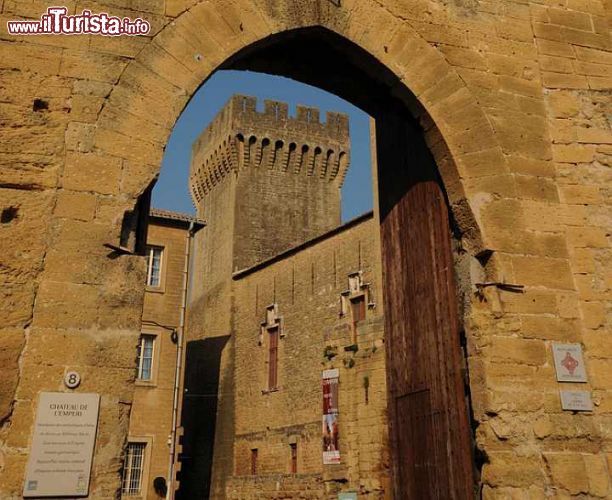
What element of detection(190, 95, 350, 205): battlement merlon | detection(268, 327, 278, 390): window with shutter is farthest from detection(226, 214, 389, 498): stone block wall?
detection(190, 95, 350, 205): battlement merlon

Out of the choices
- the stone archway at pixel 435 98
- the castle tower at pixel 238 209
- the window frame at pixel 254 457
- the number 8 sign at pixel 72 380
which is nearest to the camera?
the number 8 sign at pixel 72 380

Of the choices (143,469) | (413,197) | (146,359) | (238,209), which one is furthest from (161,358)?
(238,209)

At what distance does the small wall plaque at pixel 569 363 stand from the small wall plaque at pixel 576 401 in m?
0.09

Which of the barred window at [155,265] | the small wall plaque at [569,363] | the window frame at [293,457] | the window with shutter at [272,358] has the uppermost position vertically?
the barred window at [155,265]

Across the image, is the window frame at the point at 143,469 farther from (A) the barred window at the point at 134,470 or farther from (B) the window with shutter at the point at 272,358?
Result: (B) the window with shutter at the point at 272,358

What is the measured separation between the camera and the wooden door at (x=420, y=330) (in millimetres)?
4621

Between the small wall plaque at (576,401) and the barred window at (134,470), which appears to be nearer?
the small wall plaque at (576,401)

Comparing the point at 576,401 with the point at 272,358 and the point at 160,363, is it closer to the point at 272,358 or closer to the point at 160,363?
the point at 160,363

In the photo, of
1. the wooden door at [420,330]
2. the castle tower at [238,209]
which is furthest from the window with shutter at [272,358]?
the wooden door at [420,330]

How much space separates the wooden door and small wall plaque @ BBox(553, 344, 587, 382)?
2.11 feet

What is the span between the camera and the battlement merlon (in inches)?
1179

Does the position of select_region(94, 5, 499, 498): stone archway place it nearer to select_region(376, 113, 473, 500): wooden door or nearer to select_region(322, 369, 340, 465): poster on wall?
select_region(376, 113, 473, 500): wooden door

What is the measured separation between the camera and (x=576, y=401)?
14.2ft

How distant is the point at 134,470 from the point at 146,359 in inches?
104
